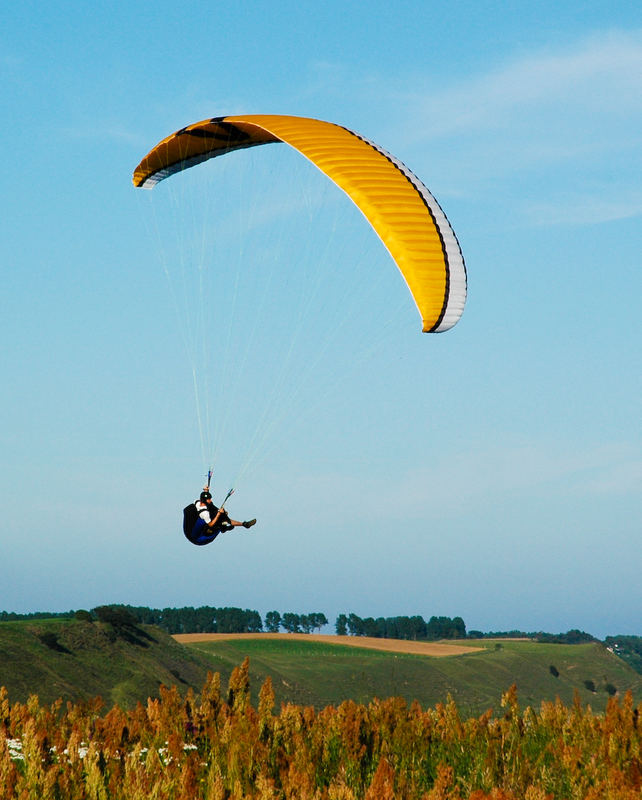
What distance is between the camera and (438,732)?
11.9m

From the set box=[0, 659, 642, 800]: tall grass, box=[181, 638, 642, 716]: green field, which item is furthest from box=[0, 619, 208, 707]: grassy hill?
box=[0, 659, 642, 800]: tall grass

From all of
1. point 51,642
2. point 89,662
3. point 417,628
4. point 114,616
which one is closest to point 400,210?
point 89,662

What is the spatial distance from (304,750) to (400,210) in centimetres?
768

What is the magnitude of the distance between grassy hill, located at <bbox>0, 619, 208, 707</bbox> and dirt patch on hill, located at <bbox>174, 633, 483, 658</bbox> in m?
23.6

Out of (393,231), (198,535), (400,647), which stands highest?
(393,231)

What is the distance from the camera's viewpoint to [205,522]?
14453 millimetres

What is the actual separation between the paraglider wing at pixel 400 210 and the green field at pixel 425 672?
2878 cm

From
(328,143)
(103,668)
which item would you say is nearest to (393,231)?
(328,143)

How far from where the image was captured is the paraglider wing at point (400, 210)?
1323cm

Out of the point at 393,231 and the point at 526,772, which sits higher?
the point at 393,231

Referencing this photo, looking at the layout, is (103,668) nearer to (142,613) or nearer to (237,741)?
(237,741)

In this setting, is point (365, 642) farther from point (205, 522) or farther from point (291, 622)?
point (205, 522)

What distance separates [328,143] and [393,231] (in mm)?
1829

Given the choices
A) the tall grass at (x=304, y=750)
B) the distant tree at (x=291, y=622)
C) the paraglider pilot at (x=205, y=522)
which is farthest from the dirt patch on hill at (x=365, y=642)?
the tall grass at (x=304, y=750)
